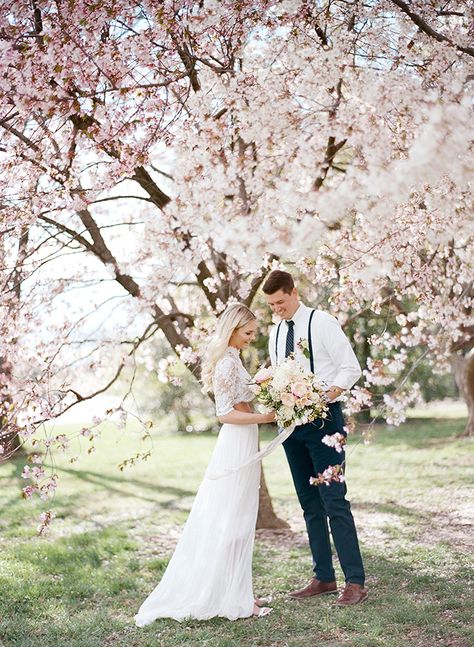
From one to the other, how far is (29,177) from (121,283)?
1265 mm

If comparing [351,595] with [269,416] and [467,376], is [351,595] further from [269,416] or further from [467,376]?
[467,376]

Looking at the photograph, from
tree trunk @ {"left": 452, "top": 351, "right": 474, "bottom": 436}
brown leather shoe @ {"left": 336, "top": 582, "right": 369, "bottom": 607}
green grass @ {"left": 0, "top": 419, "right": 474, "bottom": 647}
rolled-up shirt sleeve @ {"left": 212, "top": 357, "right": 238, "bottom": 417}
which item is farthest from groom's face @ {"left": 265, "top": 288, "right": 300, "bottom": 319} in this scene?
tree trunk @ {"left": 452, "top": 351, "right": 474, "bottom": 436}

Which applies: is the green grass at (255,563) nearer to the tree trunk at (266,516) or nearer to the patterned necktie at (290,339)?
the tree trunk at (266,516)

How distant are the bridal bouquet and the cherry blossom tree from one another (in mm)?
559

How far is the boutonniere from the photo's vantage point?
15.2ft

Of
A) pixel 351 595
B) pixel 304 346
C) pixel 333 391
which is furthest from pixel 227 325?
pixel 351 595

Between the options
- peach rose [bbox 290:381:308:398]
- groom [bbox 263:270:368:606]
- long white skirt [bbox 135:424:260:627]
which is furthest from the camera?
groom [bbox 263:270:368:606]

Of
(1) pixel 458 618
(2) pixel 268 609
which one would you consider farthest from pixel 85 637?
(1) pixel 458 618

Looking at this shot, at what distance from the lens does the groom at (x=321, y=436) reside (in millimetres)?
4523

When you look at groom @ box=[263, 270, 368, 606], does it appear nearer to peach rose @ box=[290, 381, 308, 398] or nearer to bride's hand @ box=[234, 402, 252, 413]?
peach rose @ box=[290, 381, 308, 398]

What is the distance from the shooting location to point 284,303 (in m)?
4.64

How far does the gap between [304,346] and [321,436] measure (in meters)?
0.54

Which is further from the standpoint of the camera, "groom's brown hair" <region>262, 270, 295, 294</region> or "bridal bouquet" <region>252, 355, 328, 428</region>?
"groom's brown hair" <region>262, 270, 295, 294</region>

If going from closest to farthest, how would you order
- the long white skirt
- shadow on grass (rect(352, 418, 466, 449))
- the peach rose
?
the peach rose < the long white skirt < shadow on grass (rect(352, 418, 466, 449))
